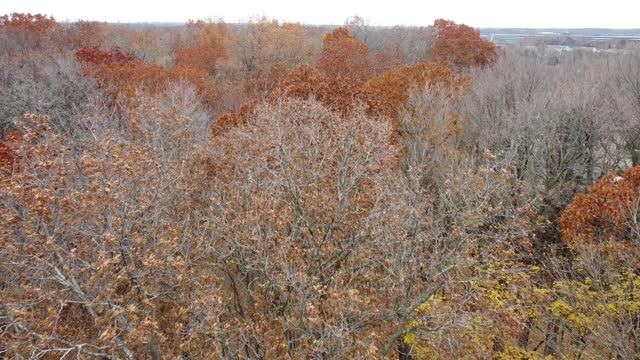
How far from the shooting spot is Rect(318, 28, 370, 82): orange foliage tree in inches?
1453

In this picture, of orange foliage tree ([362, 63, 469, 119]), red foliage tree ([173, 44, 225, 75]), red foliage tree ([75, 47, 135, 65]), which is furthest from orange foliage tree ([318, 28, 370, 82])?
red foliage tree ([75, 47, 135, 65])

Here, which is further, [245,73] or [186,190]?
[245,73]

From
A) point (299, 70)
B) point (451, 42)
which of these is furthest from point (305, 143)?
point (451, 42)

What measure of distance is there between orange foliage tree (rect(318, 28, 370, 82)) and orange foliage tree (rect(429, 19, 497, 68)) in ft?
43.1

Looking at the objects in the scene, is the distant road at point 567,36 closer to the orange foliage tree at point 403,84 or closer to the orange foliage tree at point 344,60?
the orange foliage tree at point 344,60

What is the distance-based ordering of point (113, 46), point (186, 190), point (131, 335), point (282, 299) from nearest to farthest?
point (131, 335) < point (282, 299) < point (186, 190) < point (113, 46)

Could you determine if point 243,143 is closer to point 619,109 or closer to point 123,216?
point 123,216

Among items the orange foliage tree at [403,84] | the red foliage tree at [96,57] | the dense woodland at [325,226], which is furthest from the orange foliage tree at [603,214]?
the red foliage tree at [96,57]

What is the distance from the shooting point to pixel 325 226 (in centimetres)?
1116

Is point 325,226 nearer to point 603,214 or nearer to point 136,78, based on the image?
point 603,214

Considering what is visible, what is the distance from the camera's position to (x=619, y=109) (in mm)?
23141

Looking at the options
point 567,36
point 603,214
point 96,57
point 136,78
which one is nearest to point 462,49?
point 136,78

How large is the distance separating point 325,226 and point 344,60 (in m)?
29.0

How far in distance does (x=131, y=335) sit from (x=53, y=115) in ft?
72.0
